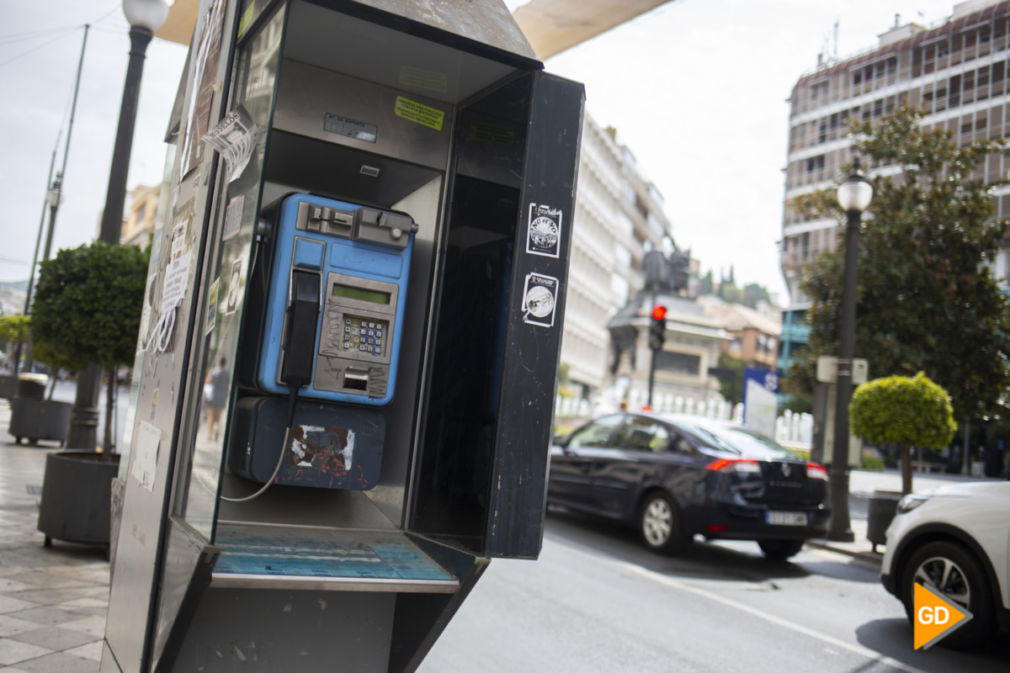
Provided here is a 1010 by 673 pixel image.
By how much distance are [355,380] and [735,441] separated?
5875 mm

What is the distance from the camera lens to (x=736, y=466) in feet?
26.0

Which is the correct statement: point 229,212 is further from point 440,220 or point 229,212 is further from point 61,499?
point 61,499

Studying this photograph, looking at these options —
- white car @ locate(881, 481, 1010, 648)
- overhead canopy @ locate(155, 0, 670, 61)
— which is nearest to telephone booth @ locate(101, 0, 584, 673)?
overhead canopy @ locate(155, 0, 670, 61)

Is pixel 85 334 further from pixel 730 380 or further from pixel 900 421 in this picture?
pixel 730 380

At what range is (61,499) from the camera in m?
5.55

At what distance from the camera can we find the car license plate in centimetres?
797

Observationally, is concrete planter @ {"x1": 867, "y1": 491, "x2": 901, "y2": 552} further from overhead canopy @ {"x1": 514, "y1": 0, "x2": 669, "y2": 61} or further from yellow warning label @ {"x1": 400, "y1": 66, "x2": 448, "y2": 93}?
yellow warning label @ {"x1": 400, "y1": 66, "x2": 448, "y2": 93}

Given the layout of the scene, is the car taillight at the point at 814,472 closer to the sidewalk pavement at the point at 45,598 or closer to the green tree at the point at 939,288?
the sidewalk pavement at the point at 45,598

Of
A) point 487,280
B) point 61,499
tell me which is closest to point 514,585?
point 61,499

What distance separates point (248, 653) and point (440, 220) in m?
1.86

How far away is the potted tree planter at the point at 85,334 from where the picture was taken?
18.1ft

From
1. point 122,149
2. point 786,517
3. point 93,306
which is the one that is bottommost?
point 786,517

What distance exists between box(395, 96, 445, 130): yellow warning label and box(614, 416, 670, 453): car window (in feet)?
18.5

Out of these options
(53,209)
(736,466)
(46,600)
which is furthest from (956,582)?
(53,209)
